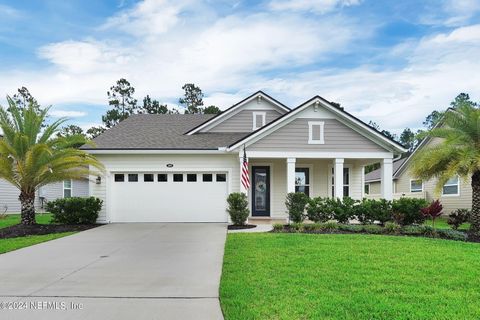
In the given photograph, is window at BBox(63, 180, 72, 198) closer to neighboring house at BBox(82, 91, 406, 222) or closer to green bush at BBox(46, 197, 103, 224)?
neighboring house at BBox(82, 91, 406, 222)

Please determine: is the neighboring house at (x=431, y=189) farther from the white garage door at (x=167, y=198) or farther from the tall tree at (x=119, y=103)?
the tall tree at (x=119, y=103)

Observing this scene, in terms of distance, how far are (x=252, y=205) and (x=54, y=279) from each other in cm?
1123

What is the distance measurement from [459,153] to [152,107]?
41.0 m

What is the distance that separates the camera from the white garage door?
16.4 metres

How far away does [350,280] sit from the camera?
6.54 m

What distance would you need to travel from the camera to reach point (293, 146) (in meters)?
15.8

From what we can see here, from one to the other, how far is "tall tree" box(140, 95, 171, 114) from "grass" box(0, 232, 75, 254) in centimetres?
3661

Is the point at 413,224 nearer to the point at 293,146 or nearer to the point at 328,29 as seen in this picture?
the point at 293,146

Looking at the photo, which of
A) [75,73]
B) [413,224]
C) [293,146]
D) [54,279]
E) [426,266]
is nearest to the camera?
[54,279]

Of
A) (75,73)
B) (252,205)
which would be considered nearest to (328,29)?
(252,205)

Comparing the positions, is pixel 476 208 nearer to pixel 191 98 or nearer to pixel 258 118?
pixel 258 118

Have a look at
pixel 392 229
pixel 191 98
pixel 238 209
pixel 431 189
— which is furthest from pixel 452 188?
pixel 191 98

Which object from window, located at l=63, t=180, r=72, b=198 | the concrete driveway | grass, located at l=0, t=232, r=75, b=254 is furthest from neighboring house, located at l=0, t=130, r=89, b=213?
the concrete driveway

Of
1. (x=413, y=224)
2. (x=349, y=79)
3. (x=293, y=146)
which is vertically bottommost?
(x=413, y=224)
